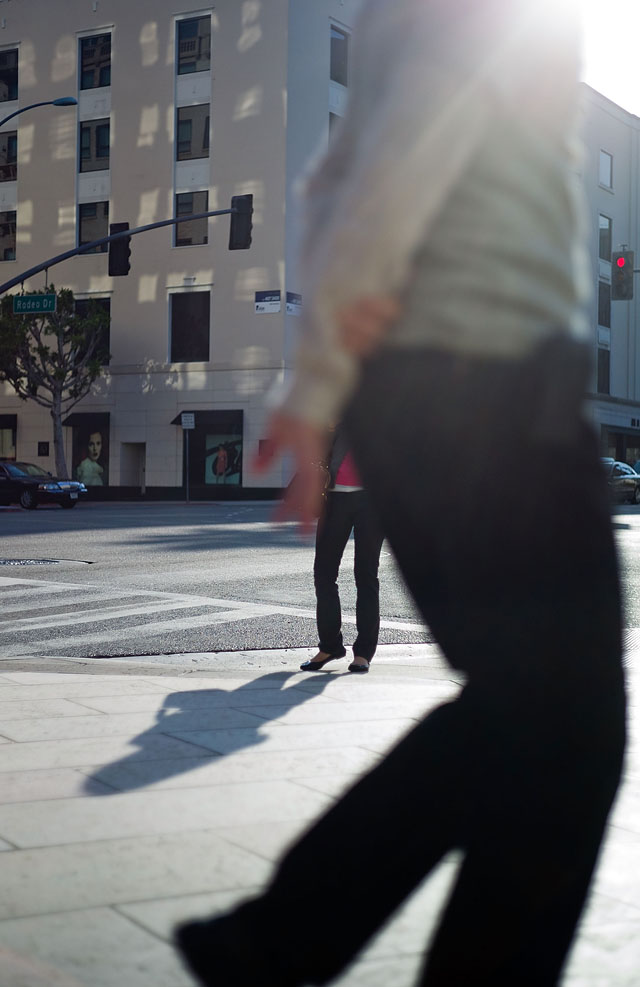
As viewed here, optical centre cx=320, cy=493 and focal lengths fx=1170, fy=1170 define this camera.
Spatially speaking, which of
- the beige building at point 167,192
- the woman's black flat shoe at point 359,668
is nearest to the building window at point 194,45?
the beige building at point 167,192

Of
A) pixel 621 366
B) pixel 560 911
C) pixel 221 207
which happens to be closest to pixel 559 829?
pixel 560 911

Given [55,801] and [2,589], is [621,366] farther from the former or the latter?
[55,801]

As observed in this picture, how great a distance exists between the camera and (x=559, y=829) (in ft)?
5.63

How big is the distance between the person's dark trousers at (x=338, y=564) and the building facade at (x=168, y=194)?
2999 cm

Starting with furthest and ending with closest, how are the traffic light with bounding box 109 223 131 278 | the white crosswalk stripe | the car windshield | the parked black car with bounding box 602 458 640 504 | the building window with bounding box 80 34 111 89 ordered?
the building window with bounding box 80 34 111 89 → the parked black car with bounding box 602 458 640 504 → the car windshield → the traffic light with bounding box 109 223 131 278 → the white crosswalk stripe

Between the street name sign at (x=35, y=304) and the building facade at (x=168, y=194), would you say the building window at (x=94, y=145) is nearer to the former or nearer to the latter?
the building facade at (x=168, y=194)

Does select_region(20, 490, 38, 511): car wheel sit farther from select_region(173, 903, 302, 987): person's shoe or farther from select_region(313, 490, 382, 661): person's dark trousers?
select_region(173, 903, 302, 987): person's shoe

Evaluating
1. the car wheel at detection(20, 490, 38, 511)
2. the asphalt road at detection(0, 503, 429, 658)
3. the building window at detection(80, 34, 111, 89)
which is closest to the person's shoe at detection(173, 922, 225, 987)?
the asphalt road at detection(0, 503, 429, 658)

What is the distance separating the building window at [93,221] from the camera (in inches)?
1629

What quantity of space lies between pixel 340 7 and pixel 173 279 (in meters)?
10.8

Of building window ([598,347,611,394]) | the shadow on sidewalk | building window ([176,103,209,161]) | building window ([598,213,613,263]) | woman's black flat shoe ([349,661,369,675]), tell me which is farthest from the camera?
building window ([598,213,613,263])

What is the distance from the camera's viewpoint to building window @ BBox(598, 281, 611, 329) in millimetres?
53794

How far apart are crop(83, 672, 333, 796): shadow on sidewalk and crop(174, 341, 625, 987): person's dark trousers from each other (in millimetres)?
1998

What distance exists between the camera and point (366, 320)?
164 cm
